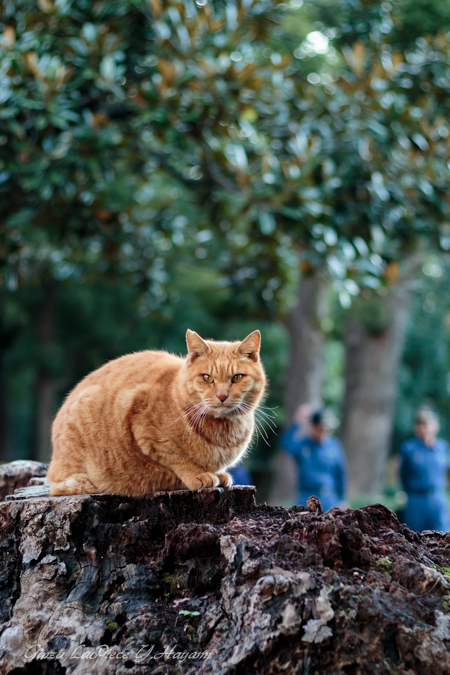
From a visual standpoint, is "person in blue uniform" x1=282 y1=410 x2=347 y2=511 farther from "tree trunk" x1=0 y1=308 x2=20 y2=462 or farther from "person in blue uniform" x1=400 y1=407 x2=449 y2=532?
"tree trunk" x1=0 y1=308 x2=20 y2=462

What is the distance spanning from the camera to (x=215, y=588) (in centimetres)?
223

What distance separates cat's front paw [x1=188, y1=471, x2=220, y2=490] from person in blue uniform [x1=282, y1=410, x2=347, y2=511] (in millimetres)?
4408

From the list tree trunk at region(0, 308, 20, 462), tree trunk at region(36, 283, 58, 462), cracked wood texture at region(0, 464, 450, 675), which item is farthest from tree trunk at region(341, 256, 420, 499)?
cracked wood texture at region(0, 464, 450, 675)

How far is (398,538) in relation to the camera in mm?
2225

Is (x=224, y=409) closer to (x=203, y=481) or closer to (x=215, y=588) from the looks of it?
(x=203, y=481)

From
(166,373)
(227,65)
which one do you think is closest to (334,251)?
(227,65)

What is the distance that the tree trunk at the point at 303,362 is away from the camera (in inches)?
451

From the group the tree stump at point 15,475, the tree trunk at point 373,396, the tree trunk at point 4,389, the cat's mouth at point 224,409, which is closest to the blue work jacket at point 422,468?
the tree trunk at point 373,396

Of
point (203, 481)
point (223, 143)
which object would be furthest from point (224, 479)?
point (223, 143)

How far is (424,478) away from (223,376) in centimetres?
579

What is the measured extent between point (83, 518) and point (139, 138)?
14.9 ft

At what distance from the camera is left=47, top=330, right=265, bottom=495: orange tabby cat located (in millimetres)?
2738

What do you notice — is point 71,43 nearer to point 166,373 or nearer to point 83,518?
point 166,373

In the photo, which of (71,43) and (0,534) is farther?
(71,43)
